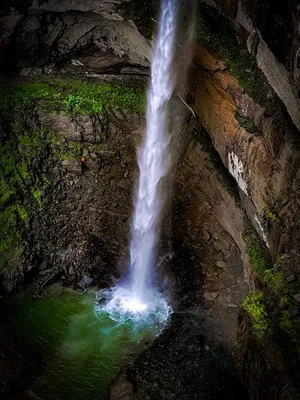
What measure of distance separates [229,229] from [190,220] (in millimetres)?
1512

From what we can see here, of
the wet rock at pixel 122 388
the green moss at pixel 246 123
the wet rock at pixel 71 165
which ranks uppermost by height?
the green moss at pixel 246 123

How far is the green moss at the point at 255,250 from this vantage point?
920cm

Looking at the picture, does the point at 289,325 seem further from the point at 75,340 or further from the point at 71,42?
the point at 71,42

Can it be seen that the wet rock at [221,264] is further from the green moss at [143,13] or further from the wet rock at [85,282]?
the green moss at [143,13]

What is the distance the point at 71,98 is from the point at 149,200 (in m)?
4.52

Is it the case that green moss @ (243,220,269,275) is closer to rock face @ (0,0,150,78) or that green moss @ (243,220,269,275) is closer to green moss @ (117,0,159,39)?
green moss @ (117,0,159,39)

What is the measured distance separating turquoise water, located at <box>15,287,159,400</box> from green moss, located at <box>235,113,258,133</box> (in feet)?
17.5

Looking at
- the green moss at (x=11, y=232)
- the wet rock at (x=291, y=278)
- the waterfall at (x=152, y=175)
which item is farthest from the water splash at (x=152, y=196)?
the wet rock at (x=291, y=278)

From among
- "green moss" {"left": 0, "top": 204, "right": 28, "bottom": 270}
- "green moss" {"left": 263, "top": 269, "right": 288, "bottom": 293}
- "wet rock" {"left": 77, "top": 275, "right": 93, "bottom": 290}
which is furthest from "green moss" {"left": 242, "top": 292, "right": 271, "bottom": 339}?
"green moss" {"left": 0, "top": 204, "right": 28, "bottom": 270}

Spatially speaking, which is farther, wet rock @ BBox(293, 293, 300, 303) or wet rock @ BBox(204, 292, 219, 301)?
wet rock @ BBox(204, 292, 219, 301)

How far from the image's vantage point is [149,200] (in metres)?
13.3

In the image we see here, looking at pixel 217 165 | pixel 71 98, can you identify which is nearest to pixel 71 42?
pixel 71 98

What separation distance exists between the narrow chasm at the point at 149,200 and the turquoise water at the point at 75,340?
41mm

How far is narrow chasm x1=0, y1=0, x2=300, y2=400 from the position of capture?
769cm
